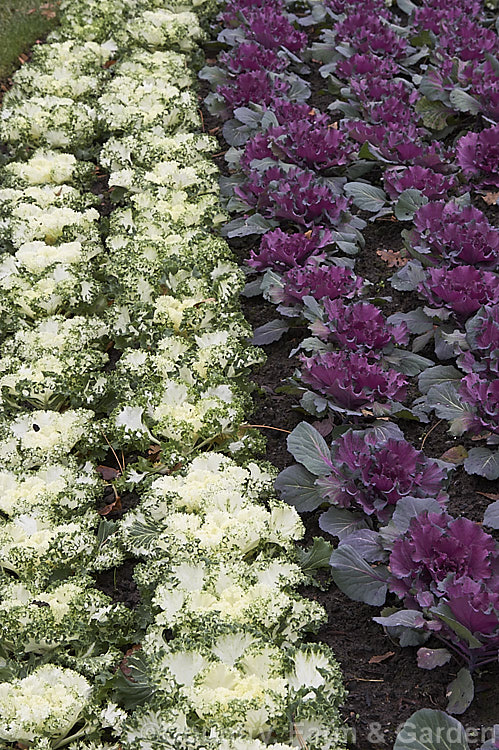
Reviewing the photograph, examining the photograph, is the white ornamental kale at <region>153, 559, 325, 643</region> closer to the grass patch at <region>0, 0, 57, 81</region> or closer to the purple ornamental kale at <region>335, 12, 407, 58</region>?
the purple ornamental kale at <region>335, 12, 407, 58</region>

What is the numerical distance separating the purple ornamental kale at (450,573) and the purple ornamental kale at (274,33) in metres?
5.08

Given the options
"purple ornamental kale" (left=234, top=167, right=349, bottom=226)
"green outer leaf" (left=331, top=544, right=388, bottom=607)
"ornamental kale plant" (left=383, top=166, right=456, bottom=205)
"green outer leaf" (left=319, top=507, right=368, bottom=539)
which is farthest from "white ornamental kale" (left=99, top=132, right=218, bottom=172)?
"green outer leaf" (left=331, top=544, right=388, bottom=607)

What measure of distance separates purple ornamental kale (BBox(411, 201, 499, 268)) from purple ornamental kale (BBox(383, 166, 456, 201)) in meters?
0.30

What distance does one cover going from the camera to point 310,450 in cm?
329

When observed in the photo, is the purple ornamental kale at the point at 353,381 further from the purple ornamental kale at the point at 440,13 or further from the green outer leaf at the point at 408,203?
the purple ornamental kale at the point at 440,13

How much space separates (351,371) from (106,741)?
68.1 inches

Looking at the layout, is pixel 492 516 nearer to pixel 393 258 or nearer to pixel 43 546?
pixel 43 546

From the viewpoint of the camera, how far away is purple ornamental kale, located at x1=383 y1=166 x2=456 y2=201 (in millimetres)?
4828

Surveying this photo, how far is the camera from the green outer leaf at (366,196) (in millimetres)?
4977

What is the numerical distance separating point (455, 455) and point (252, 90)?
3634mm

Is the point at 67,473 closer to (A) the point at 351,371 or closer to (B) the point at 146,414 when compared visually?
(B) the point at 146,414

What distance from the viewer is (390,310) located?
14.4 feet


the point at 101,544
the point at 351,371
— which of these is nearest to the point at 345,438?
the point at 351,371

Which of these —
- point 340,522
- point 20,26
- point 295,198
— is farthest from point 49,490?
point 20,26
